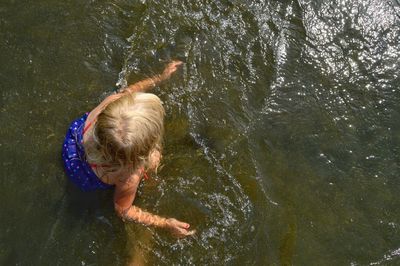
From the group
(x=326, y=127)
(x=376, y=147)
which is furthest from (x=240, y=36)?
(x=376, y=147)

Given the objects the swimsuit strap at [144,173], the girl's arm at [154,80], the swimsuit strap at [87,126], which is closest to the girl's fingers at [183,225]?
the swimsuit strap at [144,173]

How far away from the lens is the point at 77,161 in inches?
135

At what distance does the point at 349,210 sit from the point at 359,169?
356 millimetres

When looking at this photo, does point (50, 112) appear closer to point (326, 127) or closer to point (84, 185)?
point (84, 185)

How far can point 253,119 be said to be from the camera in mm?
4059

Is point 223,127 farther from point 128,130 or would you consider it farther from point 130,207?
point 128,130

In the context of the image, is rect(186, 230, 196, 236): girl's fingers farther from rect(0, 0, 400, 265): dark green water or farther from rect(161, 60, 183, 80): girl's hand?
rect(161, 60, 183, 80): girl's hand

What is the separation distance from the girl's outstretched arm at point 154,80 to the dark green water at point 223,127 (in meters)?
0.06

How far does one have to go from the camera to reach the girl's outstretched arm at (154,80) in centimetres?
395

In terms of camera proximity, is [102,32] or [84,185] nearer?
[84,185]

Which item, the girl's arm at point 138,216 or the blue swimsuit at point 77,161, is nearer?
the blue swimsuit at point 77,161

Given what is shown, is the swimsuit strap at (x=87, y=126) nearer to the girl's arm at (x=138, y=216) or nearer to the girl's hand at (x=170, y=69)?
the girl's arm at (x=138, y=216)

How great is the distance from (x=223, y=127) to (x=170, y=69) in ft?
2.13

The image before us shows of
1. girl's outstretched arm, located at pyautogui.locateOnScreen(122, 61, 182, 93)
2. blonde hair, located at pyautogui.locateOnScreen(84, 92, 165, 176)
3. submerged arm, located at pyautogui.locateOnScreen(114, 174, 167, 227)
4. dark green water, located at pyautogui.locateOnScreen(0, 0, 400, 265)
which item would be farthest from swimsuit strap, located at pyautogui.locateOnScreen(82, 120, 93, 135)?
girl's outstretched arm, located at pyautogui.locateOnScreen(122, 61, 182, 93)
